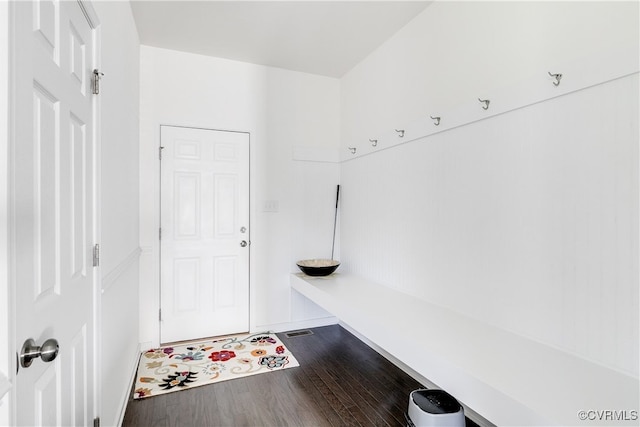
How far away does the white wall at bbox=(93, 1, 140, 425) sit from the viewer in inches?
62.2

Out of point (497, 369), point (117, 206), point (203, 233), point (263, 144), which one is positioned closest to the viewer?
point (497, 369)

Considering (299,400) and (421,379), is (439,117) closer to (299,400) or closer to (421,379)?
(421,379)

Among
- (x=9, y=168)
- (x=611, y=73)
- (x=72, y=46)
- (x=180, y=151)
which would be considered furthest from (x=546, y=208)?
(x=180, y=151)

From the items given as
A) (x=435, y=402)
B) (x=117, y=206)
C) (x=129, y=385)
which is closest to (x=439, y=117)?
(x=435, y=402)

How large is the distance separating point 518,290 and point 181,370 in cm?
231

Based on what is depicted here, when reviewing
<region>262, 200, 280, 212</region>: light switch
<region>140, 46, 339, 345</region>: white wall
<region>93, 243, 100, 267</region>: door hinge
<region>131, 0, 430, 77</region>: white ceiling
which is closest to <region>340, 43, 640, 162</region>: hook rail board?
<region>131, 0, 430, 77</region>: white ceiling

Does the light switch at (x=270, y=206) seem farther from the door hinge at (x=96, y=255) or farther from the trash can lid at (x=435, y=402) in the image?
the trash can lid at (x=435, y=402)

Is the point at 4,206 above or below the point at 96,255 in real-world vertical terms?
above

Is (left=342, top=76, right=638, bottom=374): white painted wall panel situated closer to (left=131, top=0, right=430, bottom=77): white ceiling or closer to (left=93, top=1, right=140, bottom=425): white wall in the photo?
(left=131, top=0, right=430, bottom=77): white ceiling

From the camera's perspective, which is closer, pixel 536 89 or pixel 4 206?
pixel 4 206

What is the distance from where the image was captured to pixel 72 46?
3.82ft

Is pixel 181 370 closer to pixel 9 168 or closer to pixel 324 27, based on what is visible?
pixel 9 168

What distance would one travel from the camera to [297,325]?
136 inches

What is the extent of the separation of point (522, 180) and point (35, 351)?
77.8 inches
